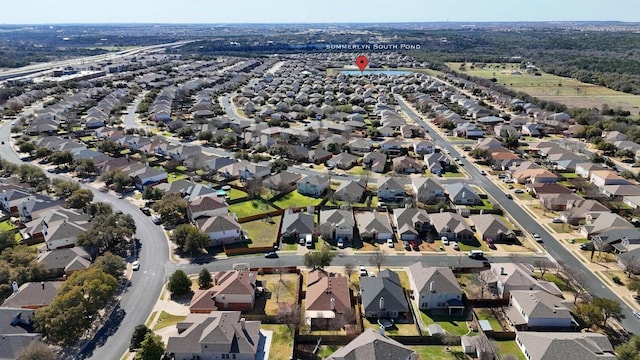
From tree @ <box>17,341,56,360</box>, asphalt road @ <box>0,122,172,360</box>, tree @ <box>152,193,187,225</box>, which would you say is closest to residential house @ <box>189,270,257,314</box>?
asphalt road @ <box>0,122,172,360</box>

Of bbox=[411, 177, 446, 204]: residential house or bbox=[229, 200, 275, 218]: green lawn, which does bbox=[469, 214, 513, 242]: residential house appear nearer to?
bbox=[411, 177, 446, 204]: residential house

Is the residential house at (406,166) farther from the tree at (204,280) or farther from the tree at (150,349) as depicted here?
the tree at (150,349)

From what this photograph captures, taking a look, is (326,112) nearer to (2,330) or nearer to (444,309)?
(444,309)

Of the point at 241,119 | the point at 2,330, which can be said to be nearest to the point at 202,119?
the point at 241,119

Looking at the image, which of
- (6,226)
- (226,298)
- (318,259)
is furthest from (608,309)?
(6,226)

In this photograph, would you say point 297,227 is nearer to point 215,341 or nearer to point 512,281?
point 215,341

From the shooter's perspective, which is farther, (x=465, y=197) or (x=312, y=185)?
(x=312, y=185)
